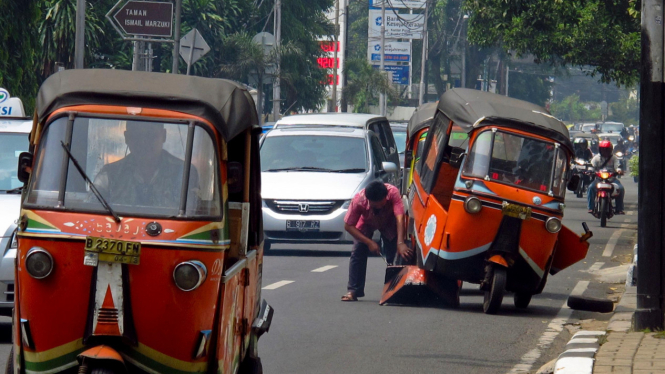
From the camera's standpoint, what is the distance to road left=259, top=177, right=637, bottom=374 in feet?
27.2

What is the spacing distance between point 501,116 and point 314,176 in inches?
235

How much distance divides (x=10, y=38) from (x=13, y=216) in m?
13.1

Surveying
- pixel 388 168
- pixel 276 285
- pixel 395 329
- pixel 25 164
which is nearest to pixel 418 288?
pixel 395 329

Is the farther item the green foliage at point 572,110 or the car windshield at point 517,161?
the green foliage at point 572,110

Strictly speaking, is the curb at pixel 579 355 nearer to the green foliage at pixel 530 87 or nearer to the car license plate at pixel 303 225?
the car license plate at pixel 303 225

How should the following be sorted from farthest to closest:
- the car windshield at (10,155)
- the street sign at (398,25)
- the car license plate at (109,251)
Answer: the street sign at (398,25), the car windshield at (10,155), the car license plate at (109,251)

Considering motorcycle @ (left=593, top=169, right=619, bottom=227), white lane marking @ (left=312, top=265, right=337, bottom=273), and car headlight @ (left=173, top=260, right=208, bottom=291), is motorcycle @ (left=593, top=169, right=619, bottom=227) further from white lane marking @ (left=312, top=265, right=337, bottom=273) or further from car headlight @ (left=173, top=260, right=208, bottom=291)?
car headlight @ (left=173, top=260, right=208, bottom=291)

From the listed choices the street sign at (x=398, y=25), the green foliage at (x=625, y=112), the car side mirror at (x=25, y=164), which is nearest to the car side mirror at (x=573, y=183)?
the car side mirror at (x=25, y=164)

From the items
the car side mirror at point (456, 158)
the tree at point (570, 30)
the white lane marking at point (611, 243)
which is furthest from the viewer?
the tree at point (570, 30)

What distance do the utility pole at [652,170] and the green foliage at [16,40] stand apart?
46.1ft

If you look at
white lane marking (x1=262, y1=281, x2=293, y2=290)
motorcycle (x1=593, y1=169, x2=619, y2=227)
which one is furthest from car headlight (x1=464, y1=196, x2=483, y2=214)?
motorcycle (x1=593, y1=169, x2=619, y2=227)

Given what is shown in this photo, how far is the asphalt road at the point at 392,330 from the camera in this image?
8281mm

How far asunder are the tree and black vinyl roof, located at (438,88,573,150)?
11.9 metres

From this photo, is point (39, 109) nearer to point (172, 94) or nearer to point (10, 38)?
point (172, 94)
